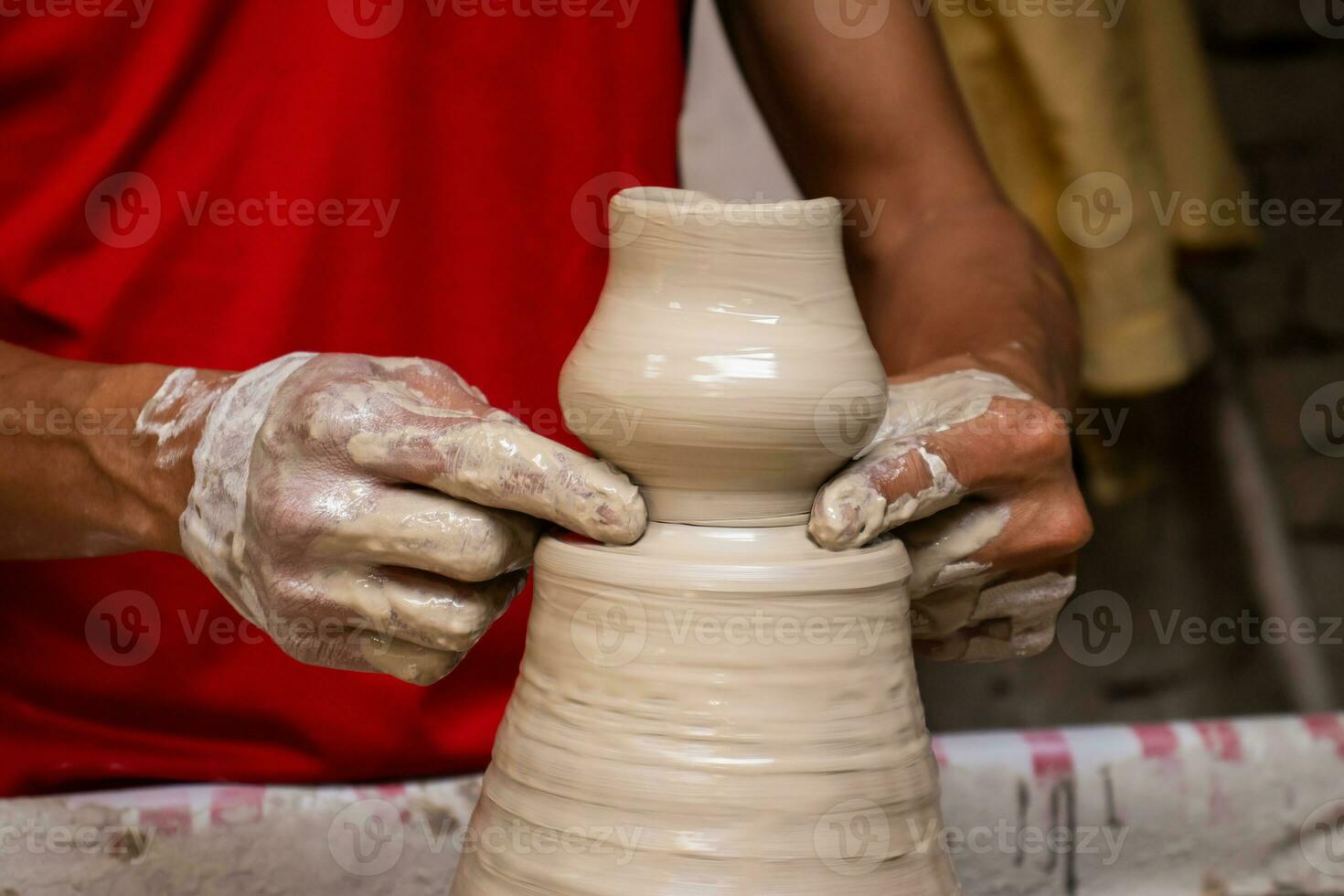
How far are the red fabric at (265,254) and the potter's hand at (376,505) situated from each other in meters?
0.38

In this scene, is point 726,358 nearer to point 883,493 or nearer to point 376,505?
point 883,493

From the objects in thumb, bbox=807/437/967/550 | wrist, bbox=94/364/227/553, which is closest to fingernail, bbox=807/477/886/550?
thumb, bbox=807/437/967/550

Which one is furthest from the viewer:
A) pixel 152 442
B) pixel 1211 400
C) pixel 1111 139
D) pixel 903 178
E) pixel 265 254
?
pixel 1211 400

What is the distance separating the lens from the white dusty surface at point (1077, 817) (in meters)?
1.26

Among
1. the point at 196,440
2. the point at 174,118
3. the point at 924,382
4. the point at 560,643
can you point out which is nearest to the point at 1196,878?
the point at 924,382

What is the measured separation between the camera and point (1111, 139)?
1694 mm

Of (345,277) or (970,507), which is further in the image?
(345,277)

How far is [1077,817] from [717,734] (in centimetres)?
75

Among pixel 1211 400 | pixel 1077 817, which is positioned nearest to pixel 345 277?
pixel 1077 817

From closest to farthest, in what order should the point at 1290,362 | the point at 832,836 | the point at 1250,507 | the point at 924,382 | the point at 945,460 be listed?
the point at 832,836 → the point at 945,460 → the point at 924,382 → the point at 1250,507 → the point at 1290,362

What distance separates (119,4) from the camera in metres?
1.25

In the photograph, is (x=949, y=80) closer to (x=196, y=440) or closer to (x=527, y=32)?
(x=527, y=32)

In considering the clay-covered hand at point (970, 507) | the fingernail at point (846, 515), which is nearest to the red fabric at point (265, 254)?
the clay-covered hand at point (970, 507)

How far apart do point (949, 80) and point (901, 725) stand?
2.97ft
